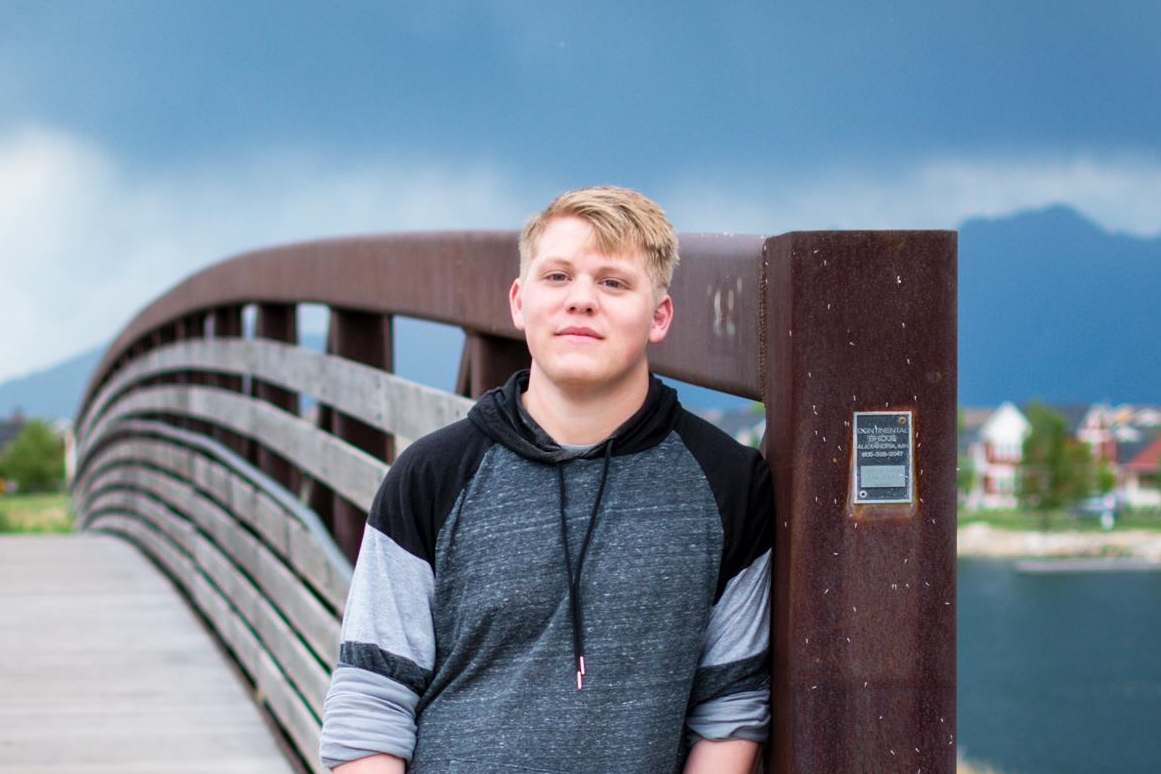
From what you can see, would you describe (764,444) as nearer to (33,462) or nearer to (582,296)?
(582,296)

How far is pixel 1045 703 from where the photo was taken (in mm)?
69875

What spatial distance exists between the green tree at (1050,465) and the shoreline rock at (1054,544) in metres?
5.32

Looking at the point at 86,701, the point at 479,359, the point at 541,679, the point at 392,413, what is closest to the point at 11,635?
the point at 86,701

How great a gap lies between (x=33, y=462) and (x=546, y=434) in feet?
291

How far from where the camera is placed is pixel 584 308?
1722 millimetres

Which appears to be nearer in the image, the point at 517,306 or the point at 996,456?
the point at 517,306

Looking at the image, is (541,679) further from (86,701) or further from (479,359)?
(86,701)

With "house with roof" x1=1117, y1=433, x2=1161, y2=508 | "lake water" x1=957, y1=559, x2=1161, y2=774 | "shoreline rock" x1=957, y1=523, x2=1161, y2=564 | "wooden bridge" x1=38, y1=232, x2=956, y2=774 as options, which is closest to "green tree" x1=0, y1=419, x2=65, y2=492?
"lake water" x1=957, y1=559, x2=1161, y2=774

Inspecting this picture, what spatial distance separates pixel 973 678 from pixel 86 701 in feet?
254

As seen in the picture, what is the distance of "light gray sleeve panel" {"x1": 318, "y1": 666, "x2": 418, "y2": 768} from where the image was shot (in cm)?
175

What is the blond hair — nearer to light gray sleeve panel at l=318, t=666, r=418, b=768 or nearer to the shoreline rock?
light gray sleeve panel at l=318, t=666, r=418, b=768

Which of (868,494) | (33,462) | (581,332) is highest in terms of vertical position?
(33,462)

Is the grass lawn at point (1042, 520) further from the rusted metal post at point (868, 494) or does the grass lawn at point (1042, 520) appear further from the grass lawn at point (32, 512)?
the rusted metal post at point (868, 494)

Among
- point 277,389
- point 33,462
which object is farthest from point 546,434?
point 33,462
